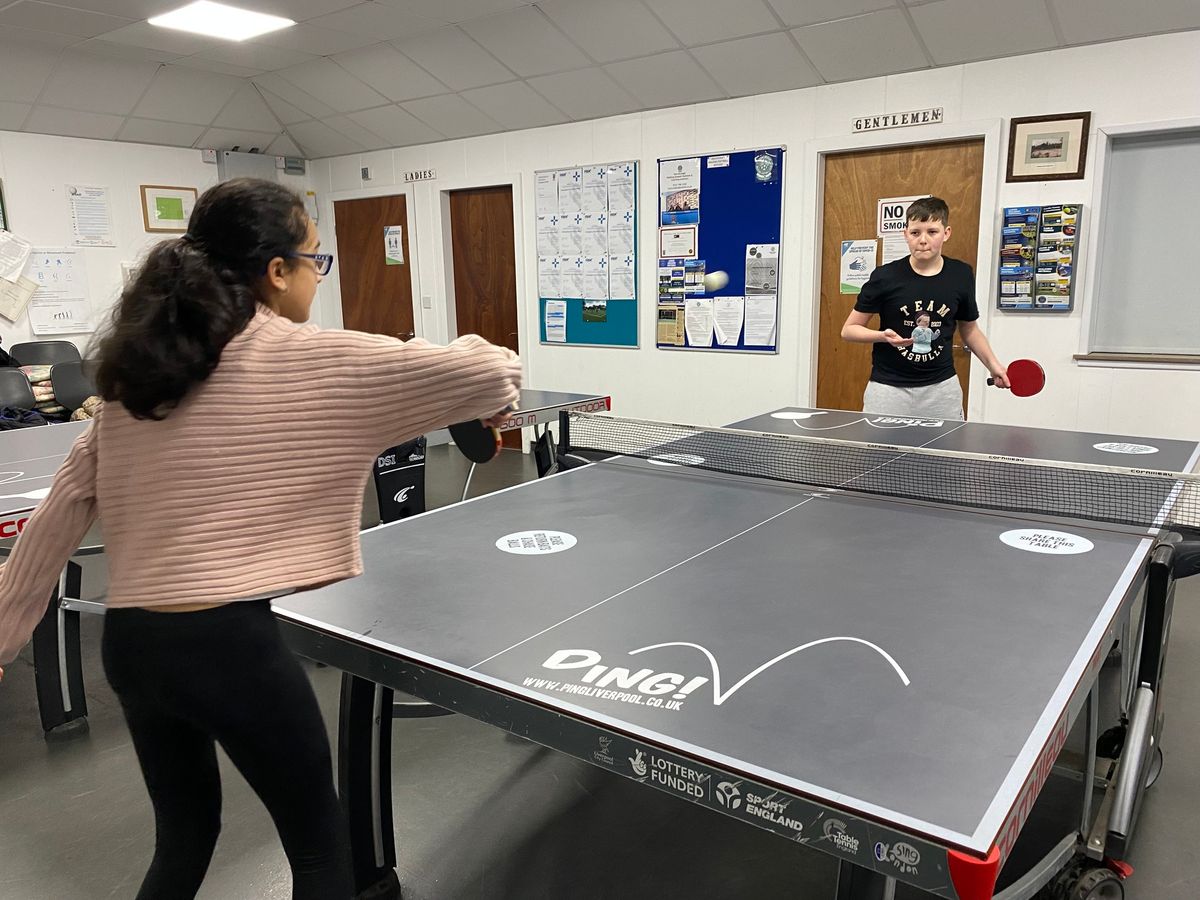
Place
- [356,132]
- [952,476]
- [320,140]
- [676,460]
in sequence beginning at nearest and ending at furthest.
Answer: [952,476]
[676,460]
[356,132]
[320,140]

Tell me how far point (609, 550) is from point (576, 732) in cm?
69

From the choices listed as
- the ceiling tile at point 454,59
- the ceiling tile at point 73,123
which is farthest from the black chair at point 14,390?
the ceiling tile at point 454,59

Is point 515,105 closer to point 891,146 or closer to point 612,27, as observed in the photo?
point 612,27

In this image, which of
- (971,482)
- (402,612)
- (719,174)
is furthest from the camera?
(719,174)

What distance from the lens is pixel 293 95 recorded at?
665 cm

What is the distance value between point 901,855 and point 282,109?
7.39 metres

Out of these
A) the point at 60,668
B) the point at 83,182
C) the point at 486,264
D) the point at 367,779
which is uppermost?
the point at 83,182

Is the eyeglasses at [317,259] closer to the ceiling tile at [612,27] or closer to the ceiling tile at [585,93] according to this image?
the ceiling tile at [612,27]

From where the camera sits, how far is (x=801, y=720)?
110 centimetres

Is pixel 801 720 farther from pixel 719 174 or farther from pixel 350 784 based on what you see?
pixel 719 174

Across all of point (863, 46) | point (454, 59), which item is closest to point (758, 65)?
point (863, 46)

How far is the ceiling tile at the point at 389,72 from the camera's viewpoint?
5.75 metres

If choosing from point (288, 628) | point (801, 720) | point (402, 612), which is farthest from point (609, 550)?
point (801, 720)

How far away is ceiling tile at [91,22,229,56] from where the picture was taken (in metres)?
5.26
